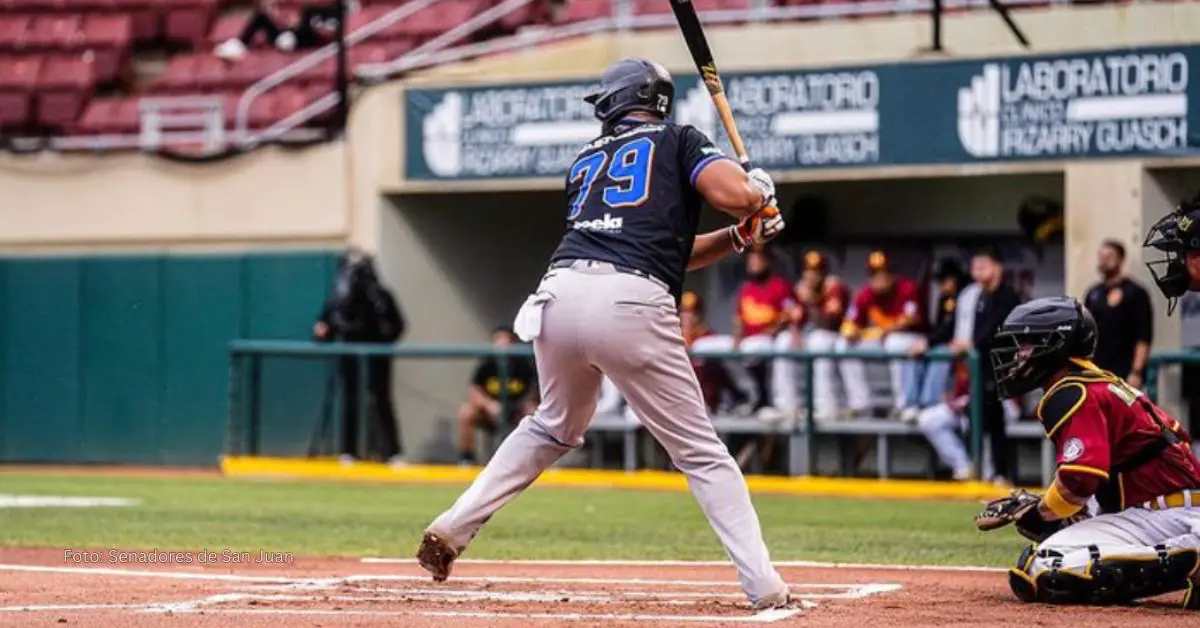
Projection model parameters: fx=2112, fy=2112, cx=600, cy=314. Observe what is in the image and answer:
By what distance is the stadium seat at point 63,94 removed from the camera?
22266 mm

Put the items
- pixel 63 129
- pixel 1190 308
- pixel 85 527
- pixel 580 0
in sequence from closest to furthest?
pixel 85 527, pixel 1190 308, pixel 580 0, pixel 63 129

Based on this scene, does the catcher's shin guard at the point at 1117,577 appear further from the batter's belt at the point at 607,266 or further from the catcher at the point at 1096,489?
the batter's belt at the point at 607,266

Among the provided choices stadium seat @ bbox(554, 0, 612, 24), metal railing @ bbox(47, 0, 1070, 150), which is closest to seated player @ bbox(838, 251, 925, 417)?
metal railing @ bbox(47, 0, 1070, 150)

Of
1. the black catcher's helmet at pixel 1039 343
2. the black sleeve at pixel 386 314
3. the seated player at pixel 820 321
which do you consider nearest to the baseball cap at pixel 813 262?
the seated player at pixel 820 321

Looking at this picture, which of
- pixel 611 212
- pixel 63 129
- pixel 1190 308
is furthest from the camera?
pixel 63 129

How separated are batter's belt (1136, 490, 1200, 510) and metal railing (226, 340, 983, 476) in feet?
26.5

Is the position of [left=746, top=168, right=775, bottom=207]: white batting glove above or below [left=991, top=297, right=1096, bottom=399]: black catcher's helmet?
above

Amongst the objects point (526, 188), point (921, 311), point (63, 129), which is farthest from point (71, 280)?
point (921, 311)

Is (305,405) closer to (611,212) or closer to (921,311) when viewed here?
(921,311)

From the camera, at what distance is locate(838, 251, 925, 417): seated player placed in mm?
16844

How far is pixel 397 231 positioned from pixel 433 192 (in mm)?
513

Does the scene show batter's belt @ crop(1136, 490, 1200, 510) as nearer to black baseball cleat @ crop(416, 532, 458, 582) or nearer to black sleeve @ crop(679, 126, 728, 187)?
black sleeve @ crop(679, 126, 728, 187)

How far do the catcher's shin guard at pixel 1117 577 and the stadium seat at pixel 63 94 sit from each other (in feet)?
54.4

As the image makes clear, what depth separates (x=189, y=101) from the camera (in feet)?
67.2
